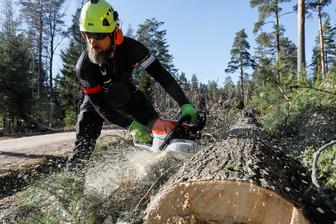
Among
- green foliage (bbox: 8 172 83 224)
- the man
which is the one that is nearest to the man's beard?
the man

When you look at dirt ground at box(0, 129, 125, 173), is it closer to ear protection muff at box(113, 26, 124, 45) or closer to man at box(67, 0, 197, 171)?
man at box(67, 0, 197, 171)

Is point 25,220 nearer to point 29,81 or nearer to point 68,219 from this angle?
point 68,219

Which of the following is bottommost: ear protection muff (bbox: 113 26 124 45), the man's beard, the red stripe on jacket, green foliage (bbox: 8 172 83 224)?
green foliage (bbox: 8 172 83 224)

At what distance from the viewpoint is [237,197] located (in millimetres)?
2508

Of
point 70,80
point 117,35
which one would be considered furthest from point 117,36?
point 70,80

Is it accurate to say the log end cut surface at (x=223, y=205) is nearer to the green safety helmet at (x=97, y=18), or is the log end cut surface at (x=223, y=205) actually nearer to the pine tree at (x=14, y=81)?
the green safety helmet at (x=97, y=18)

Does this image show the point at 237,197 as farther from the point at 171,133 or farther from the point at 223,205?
the point at 171,133

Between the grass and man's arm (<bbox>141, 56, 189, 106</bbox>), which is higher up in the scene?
man's arm (<bbox>141, 56, 189, 106</bbox>)

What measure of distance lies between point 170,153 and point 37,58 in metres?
35.5

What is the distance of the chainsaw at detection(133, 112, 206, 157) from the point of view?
3273 mm

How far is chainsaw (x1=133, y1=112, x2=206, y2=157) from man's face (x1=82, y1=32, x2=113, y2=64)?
3.02 ft

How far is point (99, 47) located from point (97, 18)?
276 mm

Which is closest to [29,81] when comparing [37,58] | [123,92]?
[37,58]

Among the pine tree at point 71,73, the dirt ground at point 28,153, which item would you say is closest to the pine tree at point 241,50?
the pine tree at point 71,73
